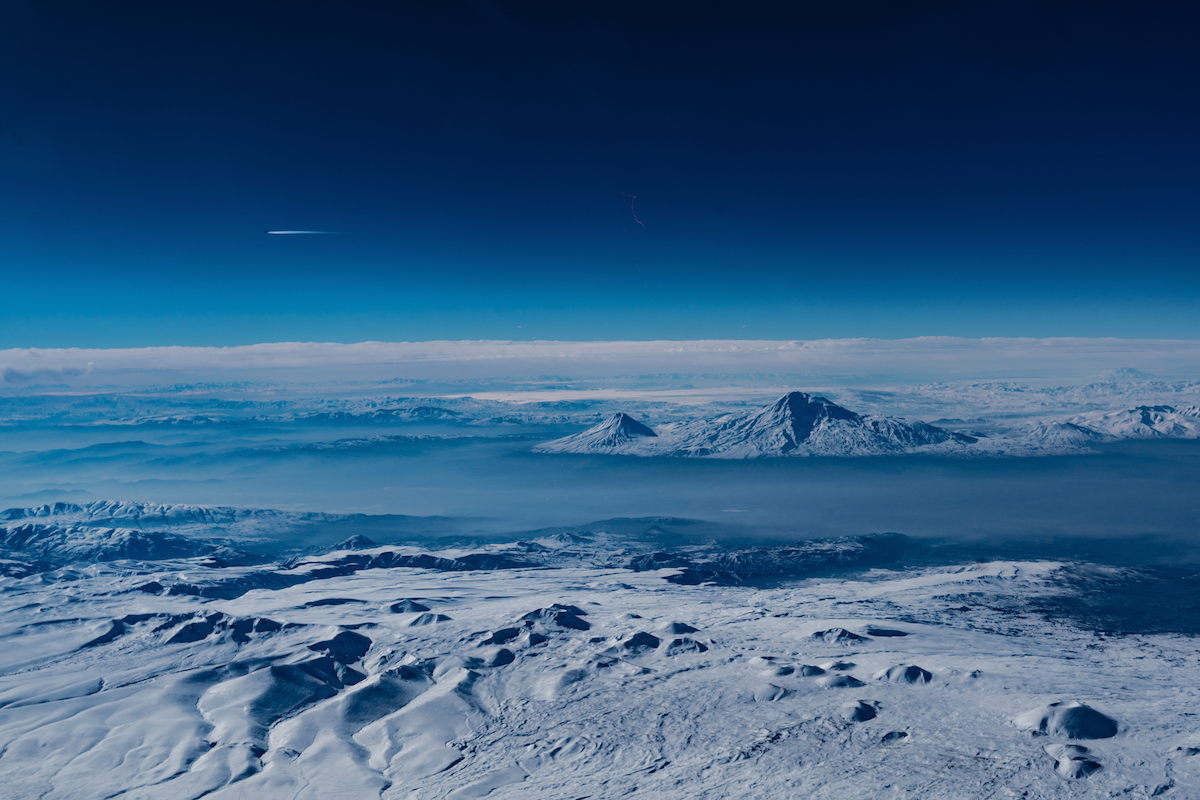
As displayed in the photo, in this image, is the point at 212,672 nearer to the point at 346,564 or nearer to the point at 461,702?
the point at 461,702

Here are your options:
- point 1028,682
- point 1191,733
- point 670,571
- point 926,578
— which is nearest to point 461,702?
point 1028,682

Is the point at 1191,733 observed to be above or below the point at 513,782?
above

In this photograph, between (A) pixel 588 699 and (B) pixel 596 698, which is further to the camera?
(B) pixel 596 698

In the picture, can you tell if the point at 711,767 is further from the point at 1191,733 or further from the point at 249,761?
the point at 249,761

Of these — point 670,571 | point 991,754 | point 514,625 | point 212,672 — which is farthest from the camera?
point 670,571

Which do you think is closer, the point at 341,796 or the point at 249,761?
the point at 341,796

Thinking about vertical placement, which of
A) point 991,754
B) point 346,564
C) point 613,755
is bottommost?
point 346,564

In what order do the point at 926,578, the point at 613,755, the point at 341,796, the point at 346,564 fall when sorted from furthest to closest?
the point at 346,564
the point at 926,578
the point at 613,755
the point at 341,796
